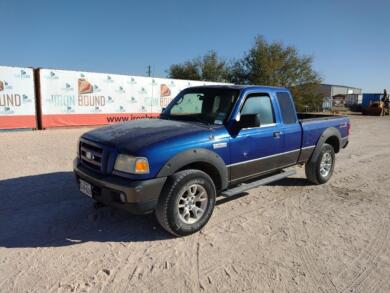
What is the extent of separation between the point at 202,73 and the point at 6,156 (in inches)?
1449

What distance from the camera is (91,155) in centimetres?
408

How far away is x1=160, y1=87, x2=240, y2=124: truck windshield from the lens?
4.68 metres

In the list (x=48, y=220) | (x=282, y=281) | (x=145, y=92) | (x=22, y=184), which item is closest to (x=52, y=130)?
(x=145, y=92)

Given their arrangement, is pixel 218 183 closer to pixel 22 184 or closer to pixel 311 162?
pixel 311 162

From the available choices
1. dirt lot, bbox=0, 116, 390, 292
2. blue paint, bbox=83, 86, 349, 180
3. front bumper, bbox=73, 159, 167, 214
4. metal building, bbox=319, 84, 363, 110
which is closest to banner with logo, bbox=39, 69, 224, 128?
dirt lot, bbox=0, 116, 390, 292

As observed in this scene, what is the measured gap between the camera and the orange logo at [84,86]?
15.1 m

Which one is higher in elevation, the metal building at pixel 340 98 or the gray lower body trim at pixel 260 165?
the metal building at pixel 340 98

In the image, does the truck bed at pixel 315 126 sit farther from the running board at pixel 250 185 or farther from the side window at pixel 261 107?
the side window at pixel 261 107

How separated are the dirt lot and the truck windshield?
4.71 ft

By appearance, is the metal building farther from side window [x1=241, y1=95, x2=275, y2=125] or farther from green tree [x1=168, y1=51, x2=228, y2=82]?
side window [x1=241, y1=95, x2=275, y2=125]

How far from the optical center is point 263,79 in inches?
1405

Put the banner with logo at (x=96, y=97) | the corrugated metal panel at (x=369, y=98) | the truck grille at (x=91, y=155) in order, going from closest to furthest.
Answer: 1. the truck grille at (x=91, y=155)
2. the banner with logo at (x=96, y=97)
3. the corrugated metal panel at (x=369, y=98)

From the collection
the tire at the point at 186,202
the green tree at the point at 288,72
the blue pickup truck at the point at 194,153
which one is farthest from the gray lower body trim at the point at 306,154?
the green tree at the point at 288,72

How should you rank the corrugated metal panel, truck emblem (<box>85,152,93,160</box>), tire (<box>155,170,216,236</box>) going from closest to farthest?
1. tire (<box>155,170,216,236</box>)
2. truck emblem (<box>85,152,93,160</box>)
3. the corrugated metal panel
